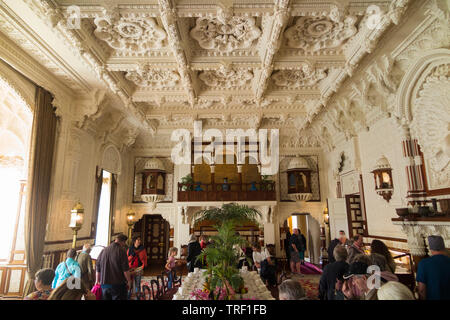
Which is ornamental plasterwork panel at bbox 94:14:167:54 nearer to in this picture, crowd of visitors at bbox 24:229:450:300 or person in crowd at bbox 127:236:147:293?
crowd of visitors at bbox 24:229:450:300

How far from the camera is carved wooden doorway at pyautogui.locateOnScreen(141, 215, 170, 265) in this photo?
12195 millimetres

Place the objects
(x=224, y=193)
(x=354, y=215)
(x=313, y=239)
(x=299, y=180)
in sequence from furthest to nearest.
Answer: (x=313, y=239) → (x=299, y=180) → (x=224, y=193) → (x=354, y=215)

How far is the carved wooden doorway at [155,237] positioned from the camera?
12195 millimetres

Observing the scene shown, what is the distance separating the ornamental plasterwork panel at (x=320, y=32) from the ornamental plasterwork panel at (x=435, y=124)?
1.82 metres

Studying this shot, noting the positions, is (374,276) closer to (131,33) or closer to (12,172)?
(131,33)

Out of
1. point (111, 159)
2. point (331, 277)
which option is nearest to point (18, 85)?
point (111, 159)

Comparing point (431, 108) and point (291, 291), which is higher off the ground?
point (431, 108)

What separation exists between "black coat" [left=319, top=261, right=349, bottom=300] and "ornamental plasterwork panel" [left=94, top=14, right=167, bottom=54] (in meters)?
4.98

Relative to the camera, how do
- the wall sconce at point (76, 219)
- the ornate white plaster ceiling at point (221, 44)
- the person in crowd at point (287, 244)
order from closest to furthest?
the ornate white plaster ceiling at point (221, 44), the wall sconce at point (76, 219), the person in crowd at point (287, 244)

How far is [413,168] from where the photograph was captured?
5465 millimetres

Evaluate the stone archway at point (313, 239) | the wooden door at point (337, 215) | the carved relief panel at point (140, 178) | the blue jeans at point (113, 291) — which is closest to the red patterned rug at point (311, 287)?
the wooden door at point (337, 215)

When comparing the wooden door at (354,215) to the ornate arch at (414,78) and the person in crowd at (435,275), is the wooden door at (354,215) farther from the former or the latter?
the person in crowd at (435,275)

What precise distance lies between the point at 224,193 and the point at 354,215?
4.74m
